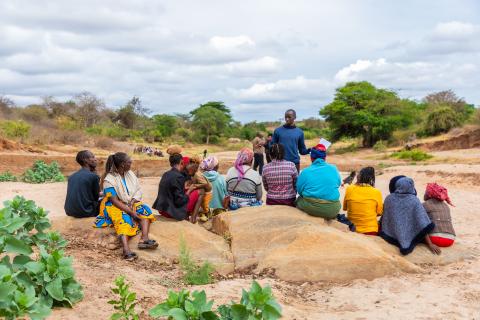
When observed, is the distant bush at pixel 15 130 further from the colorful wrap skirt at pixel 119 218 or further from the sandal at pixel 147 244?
the sandal at pixel 147 244

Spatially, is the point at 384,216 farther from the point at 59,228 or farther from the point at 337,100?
the point at 337,100

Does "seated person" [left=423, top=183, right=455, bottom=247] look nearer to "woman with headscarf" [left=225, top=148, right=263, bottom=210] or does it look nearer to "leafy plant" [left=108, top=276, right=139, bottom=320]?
"woman with headscarf" [left=225, top=148, right=263, bottom=210]

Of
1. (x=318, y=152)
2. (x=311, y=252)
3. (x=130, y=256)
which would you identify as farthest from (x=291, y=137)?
(x=130, y=256)

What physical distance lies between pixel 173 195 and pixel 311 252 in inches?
77.8

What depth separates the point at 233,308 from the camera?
2.87 m

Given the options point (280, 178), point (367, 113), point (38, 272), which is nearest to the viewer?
point (38, 272)

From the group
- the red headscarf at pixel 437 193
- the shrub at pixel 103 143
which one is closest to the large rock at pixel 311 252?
the red headscarf at pixel 437 193

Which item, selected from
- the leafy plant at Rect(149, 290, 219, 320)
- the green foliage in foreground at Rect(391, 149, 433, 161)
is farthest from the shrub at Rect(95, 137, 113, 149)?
the leafy plant at Rect(149, 290, 219, 320)

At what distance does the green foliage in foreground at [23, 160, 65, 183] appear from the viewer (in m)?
Result: 14.6

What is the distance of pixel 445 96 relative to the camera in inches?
1448

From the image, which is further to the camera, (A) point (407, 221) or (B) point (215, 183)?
(B) point (215, 183)

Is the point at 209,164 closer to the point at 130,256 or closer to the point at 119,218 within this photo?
the point at 119,218

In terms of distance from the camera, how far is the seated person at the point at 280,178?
6.44m

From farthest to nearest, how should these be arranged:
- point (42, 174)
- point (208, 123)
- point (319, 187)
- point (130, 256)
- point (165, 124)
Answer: point (165, 124) → point (208, 123) → point (42, 174) → point (319, 187) → point (130, 256)
